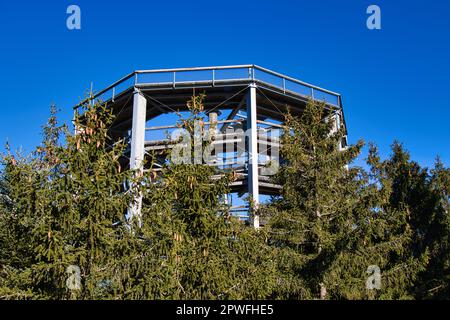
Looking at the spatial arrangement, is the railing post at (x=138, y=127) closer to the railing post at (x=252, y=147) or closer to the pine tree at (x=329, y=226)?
the railing post at (x=252, y=147)

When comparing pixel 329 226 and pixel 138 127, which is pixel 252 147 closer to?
pixel 138 127

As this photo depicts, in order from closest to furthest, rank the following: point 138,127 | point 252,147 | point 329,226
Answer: point 329,226 → point 252,147 → point 138,127

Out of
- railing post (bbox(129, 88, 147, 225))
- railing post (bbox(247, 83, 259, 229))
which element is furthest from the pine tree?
railing post (bbox(129, 88, 147, 225))

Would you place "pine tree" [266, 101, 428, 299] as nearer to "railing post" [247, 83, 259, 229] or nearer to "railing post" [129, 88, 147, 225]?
"railing post" [247, 83, 259, 229]

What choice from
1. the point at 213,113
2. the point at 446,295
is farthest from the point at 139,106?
the point at 446,295

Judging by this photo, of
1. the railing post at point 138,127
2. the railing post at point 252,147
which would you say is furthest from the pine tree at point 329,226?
the railing post at point 138,127

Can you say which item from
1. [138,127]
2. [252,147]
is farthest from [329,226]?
[138,127]

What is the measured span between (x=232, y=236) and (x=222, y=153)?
1318 centimetres

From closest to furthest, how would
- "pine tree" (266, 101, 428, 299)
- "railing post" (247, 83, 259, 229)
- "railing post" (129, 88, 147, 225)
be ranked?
"pine tree" (266, 101, 428, 299) → "railing post" (247, 83, 259, 229) → "railing post" (129, 88, 147, 225)

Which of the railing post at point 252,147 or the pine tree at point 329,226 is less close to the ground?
the railing post at point 252,147

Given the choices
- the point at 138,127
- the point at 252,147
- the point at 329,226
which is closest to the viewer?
the point at 329,226

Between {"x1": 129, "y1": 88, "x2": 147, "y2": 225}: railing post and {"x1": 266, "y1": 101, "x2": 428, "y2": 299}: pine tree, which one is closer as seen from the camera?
{"x1": 266, "y1": 101, "x2": 428, "y2": 299}: pine tree

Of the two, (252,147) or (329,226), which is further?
(252,147)
